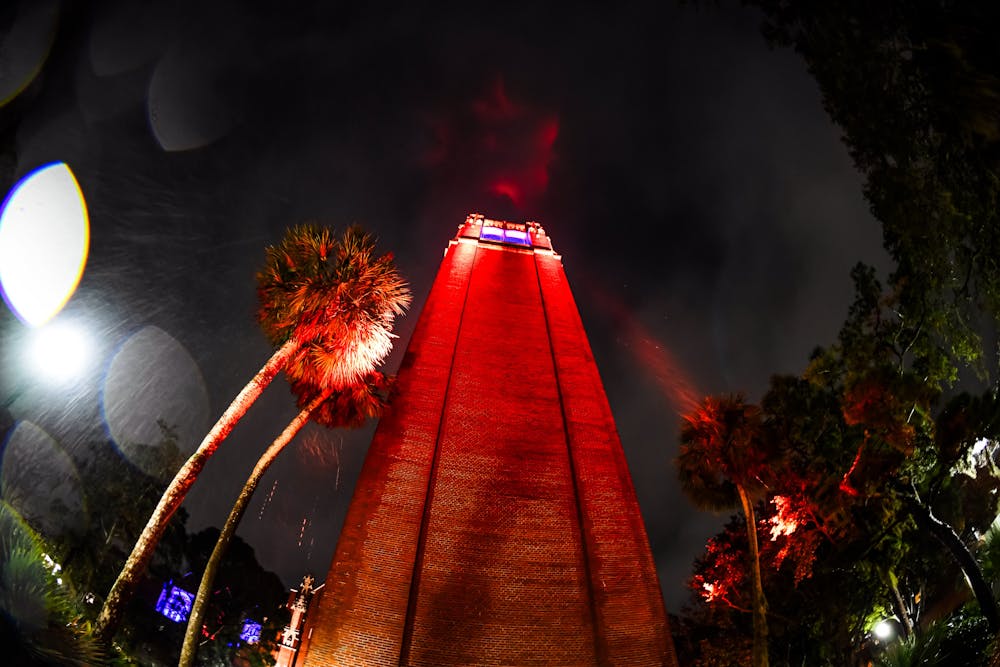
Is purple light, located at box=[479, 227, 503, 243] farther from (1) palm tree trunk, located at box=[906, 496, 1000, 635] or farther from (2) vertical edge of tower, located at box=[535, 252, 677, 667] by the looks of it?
(1) palm tree trunk, located at box=[906, 496, 1000, 635]

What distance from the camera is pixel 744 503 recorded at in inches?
516

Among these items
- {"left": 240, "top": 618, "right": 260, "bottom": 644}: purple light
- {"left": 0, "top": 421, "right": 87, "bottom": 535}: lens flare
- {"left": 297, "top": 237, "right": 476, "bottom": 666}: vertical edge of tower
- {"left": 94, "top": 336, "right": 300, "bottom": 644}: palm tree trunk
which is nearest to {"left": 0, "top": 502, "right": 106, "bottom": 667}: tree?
{"left": 94, "top": 336, "right": 300, "bottom": 644}: palm tree trunk

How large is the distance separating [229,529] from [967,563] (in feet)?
48.0

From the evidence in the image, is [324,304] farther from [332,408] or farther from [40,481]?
[40,481]

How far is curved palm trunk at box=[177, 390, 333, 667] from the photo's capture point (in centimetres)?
932

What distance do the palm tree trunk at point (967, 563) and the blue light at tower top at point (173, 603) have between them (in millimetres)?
37931

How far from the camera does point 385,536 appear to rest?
492 inches

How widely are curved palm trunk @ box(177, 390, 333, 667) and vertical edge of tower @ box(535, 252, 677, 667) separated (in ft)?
25.0

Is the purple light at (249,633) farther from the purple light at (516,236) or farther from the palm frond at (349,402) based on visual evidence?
the purple light at (516,236)

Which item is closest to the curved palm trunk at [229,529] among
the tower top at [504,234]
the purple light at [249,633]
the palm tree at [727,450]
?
the palm tree at [727,450]

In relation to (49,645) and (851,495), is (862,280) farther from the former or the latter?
(49,645)

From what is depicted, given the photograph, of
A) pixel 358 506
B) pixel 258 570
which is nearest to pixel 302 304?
pixel 358 506

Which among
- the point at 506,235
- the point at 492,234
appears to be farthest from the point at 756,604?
the point at 506,235

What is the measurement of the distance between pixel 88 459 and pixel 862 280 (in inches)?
1280
